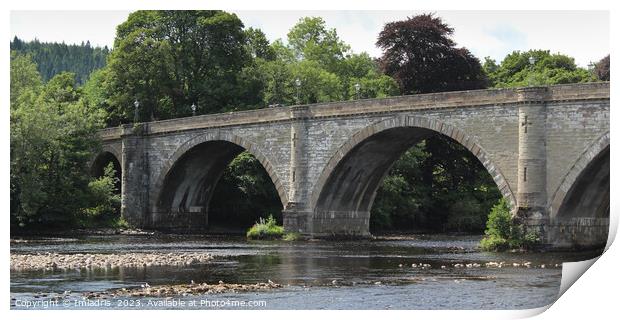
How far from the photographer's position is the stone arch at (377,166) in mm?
47062

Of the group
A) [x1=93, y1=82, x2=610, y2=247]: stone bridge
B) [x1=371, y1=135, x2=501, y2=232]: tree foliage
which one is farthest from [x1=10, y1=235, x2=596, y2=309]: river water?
[x1=371, y1=135, x2=501, y2=232]: tree foliage

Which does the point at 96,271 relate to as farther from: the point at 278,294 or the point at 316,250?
the point at 316,250

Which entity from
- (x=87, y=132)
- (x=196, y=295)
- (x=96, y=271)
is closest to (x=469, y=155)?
(x=87, y=132)

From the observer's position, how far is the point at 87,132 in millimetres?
66000

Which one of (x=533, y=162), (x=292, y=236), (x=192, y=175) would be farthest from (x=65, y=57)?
(x=533, y=162)

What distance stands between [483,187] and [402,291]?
4811 cm

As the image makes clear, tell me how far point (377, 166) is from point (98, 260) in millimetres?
22241

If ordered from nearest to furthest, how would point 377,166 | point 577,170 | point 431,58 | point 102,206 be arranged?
1. point 577,170
2. point 377,166
3. point 102,206
4. point 431,58

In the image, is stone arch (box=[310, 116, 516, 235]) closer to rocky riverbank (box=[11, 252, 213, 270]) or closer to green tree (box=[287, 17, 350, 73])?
rocky riverbank (box=[11, 252, 213, 270])

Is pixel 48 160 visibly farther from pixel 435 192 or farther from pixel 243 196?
pixel 435 192

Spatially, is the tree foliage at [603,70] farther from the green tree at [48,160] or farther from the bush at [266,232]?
the green tree at [48,160]

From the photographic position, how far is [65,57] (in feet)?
396

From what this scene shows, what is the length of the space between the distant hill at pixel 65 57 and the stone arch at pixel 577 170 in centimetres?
6952

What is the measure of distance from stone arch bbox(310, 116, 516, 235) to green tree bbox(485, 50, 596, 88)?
21.8m
